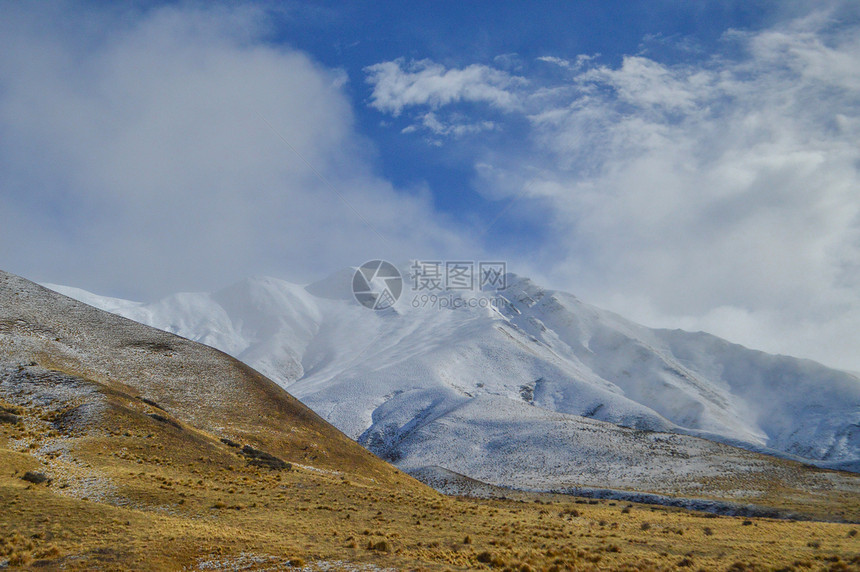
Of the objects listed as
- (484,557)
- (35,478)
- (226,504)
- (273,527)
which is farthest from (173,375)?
(484,557)

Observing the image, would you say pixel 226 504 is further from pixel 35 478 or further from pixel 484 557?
pixel 484 557

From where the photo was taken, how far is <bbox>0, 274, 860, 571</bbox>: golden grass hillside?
19.3 metres

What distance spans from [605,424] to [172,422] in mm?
110646

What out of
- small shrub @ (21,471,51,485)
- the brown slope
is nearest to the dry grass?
small shrub @ (21,471,51,485)

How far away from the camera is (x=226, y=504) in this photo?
1045 inches

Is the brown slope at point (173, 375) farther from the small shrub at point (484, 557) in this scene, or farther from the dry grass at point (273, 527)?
the small shrub at point (484, 557)

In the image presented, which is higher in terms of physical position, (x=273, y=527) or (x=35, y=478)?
(x=35, y=478)

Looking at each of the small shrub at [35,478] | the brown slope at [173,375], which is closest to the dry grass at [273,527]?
the small shrub at [35,478]

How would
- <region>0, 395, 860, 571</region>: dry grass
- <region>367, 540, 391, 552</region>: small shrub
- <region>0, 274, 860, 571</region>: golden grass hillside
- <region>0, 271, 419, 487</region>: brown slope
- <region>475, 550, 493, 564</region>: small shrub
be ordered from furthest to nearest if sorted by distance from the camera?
1. <region>0, 271, 419, 487</region>: brown slope
2. <region>367, 540, 391, 552</region>: small shrub
3. <region>475, 550, 493, 564</region>: small shrub
4. <region>0, 274, 860, 571</region>: golden grass hillside
5. <region>0, 395, 860, 571</region>: dry grass

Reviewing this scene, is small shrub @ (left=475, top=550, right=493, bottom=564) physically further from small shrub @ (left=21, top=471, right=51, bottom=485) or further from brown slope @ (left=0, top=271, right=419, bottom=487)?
brown slope @ (left=0, top=271, right=419, bottom=487)

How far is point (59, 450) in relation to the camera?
3092cm

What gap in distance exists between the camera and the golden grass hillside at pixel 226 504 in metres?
19.3

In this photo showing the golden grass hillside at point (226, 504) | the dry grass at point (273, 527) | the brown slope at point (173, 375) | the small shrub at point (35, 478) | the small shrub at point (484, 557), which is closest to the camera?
the dry grass at point (273, 527)

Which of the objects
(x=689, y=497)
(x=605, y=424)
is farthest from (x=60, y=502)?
(x=605, y=424)
